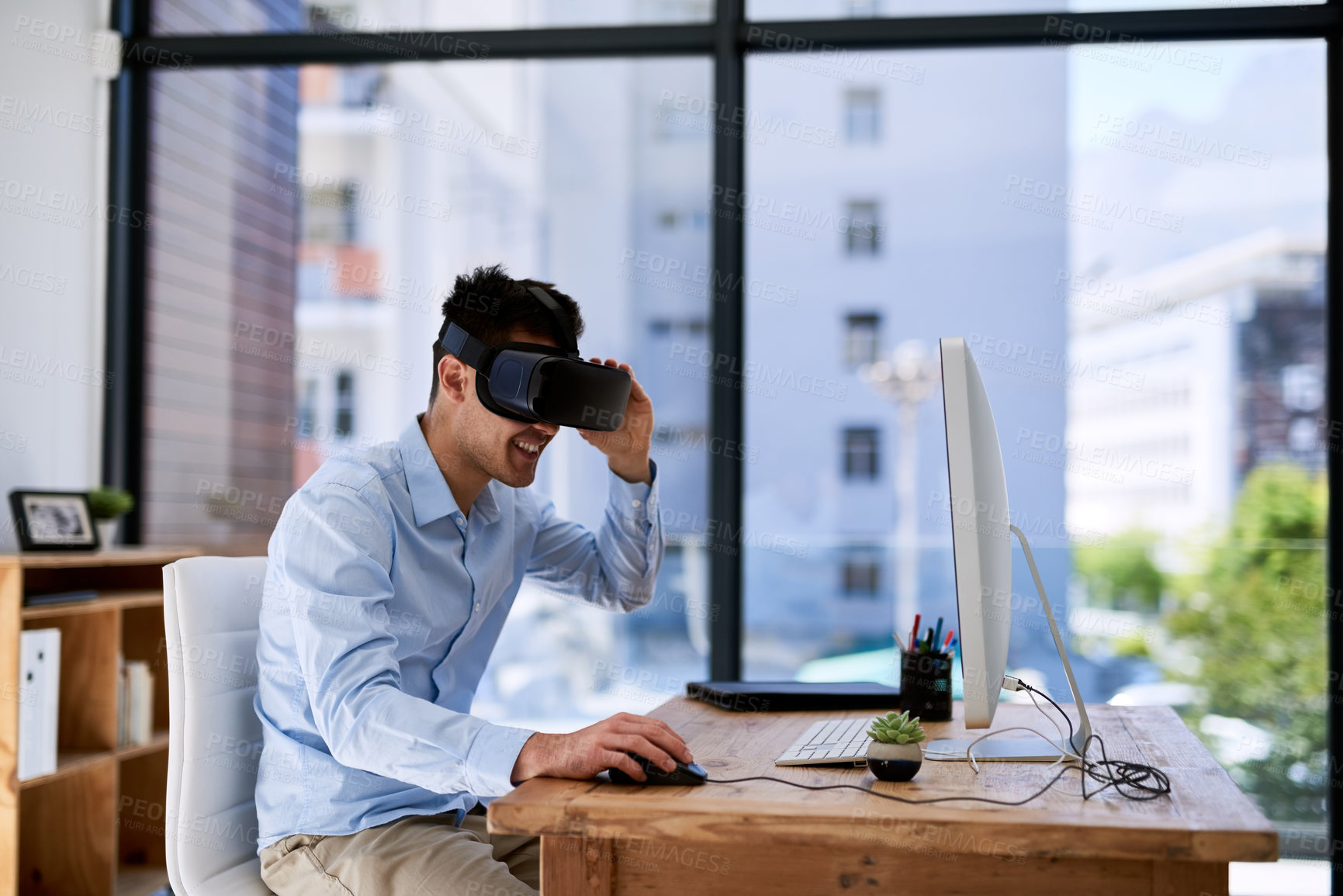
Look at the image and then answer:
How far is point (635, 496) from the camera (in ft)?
6.94

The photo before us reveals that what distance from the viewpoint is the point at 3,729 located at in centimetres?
252

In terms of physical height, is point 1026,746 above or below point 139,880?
above

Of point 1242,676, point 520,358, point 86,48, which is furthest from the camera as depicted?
point 86,48

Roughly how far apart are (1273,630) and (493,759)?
2.45m

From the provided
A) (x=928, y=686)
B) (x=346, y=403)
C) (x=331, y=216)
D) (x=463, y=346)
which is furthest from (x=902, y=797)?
(x=331, y=216)

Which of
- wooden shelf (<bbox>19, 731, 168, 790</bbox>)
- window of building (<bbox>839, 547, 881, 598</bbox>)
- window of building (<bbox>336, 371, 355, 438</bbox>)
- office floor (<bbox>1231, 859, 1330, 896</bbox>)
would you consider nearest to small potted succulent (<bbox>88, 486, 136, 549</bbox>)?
wooden shelf (<bbox>19, 731, 168, 790</bbox>)

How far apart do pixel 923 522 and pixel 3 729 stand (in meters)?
2.30

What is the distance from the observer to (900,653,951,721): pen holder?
1.88 meters

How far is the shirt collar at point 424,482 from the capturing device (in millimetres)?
1764

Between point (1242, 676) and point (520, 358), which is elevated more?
point (520, 358)

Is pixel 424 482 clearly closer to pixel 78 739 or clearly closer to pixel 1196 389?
pixel 78 739

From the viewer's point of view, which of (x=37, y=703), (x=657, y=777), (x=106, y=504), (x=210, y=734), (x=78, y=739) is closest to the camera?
(x=657, y=777)

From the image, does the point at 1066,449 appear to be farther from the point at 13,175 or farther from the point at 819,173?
the point at 13,175

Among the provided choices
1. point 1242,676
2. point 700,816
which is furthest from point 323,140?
point 1242,676
